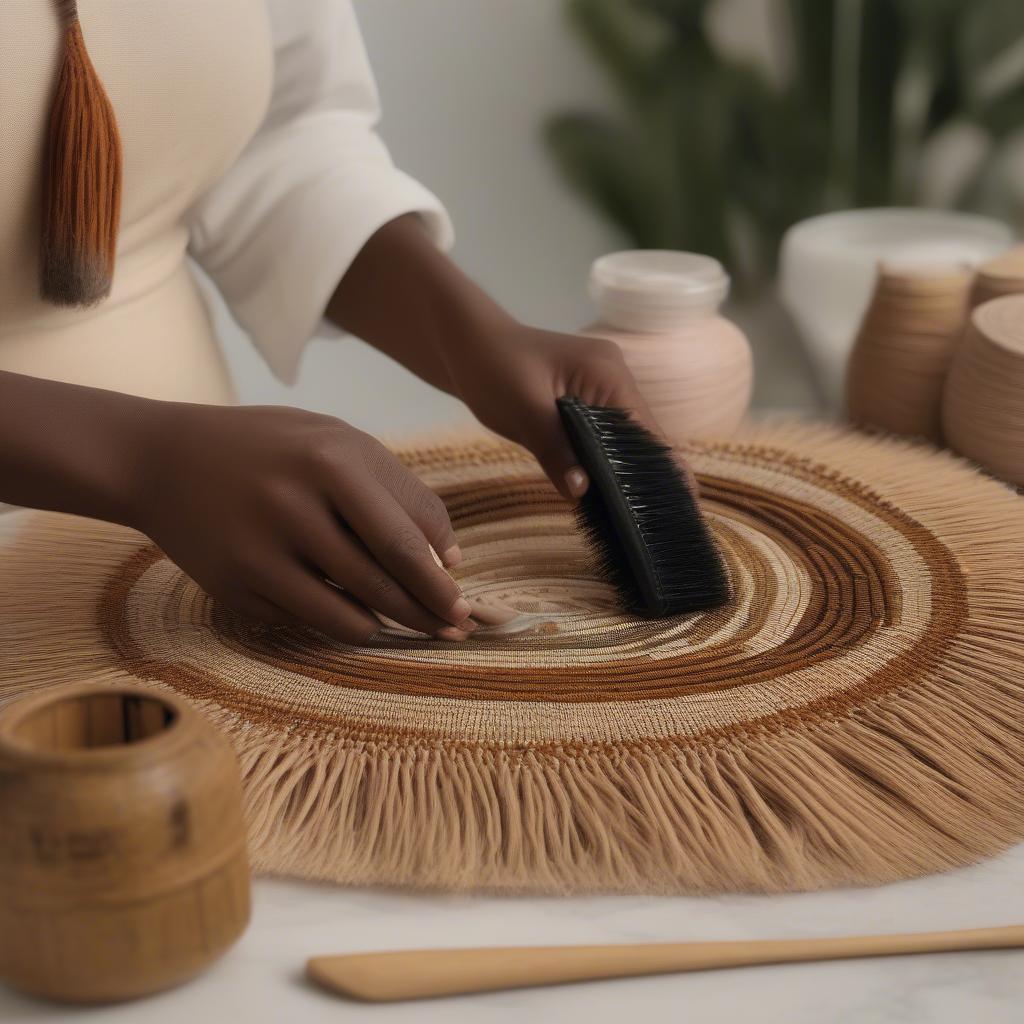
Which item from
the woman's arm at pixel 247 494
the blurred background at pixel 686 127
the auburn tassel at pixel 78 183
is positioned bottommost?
the blurred background at pixel 686 127

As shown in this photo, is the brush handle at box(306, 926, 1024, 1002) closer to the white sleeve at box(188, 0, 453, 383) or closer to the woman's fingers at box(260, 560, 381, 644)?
the woman's fingers at box(260, 560, 381, 644)


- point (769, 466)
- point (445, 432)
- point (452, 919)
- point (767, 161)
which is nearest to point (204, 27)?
point (445, 432)

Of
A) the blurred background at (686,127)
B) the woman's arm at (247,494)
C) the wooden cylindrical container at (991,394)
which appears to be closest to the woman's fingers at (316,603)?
the woman's arm at (247,494)

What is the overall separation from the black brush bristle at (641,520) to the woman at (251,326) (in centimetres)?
2

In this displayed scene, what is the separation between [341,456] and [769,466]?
0.30 meters

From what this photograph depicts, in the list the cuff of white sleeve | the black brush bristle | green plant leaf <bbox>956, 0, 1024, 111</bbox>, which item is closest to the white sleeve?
the cuff of white sleeve

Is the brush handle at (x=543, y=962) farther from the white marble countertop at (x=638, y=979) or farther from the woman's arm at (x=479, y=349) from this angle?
the woman's arm at (x=479, y=349)

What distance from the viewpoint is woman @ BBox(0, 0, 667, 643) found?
0.50 m

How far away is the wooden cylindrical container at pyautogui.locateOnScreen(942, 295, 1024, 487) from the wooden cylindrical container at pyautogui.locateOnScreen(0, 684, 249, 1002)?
50 centimetres

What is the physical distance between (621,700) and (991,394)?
1.12 ft

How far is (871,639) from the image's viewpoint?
522 millimetres

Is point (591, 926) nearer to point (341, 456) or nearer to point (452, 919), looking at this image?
point (452, 919)

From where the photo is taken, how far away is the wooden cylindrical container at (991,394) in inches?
27.6

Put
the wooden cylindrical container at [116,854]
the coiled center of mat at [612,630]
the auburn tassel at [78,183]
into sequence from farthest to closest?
the auburn tassel at [78,183], the coiled center of mat at [612,630], the wooden cylindrical container at [116,854]
